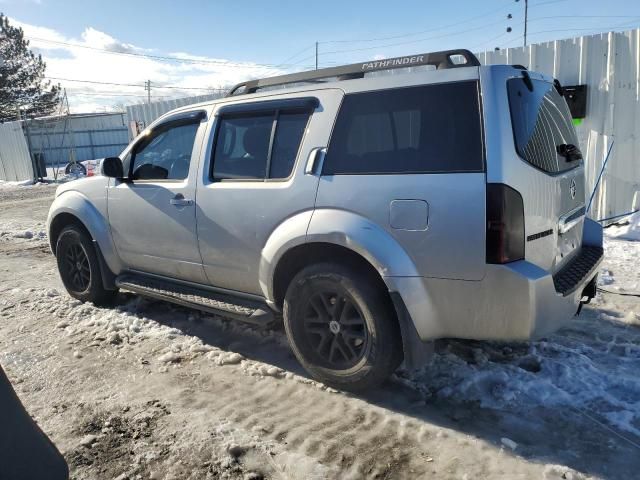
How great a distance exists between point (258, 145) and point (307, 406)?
6.12 feet

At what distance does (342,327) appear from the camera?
125 inches

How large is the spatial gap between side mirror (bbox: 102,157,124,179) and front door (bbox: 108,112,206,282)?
10cm

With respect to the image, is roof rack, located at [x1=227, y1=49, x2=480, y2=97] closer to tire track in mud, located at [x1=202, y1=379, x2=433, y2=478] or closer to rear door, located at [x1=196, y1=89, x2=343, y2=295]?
rear door, located at [x1=196, y1=89, x2=343, y2=295]

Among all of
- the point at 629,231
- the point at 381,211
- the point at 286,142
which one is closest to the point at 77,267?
the point at 286,142

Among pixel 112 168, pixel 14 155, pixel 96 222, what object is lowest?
pixel 96 222

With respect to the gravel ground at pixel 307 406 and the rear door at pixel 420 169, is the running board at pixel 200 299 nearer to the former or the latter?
the gravel ground at pixel 307 406

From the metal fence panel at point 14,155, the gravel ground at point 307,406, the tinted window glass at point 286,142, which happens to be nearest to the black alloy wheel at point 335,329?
the gravel ground at point 307,406

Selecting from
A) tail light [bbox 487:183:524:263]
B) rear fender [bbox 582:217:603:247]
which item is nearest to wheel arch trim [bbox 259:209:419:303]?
tail light [bbox 487:183:524:263]

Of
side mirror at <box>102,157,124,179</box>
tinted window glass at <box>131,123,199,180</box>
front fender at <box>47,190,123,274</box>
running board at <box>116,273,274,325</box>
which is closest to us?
running board at <box>116,273,274,325</box>

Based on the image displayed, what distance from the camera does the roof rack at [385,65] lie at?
9.92 feet

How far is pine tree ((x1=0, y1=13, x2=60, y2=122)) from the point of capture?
135ft

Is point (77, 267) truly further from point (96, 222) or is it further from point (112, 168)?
point (112, 168)

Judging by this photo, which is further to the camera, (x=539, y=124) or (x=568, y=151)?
(x=568, y=151)

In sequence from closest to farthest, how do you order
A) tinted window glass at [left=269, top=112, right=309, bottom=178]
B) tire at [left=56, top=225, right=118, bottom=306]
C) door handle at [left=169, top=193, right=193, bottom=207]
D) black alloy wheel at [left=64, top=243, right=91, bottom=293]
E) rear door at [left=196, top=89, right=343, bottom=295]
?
rear door at [left=196, top=89, right=343, bottom=295] < tinted window glass at [left=269, top=112, right=309, bottom=178] < door handle at [left=169, top=193, right=193, bottom=207] < tire at [left=56, top=225, right=118, bottom=306] < black alloy wheel at [left=64, top=243, right=91, bottom=293]
